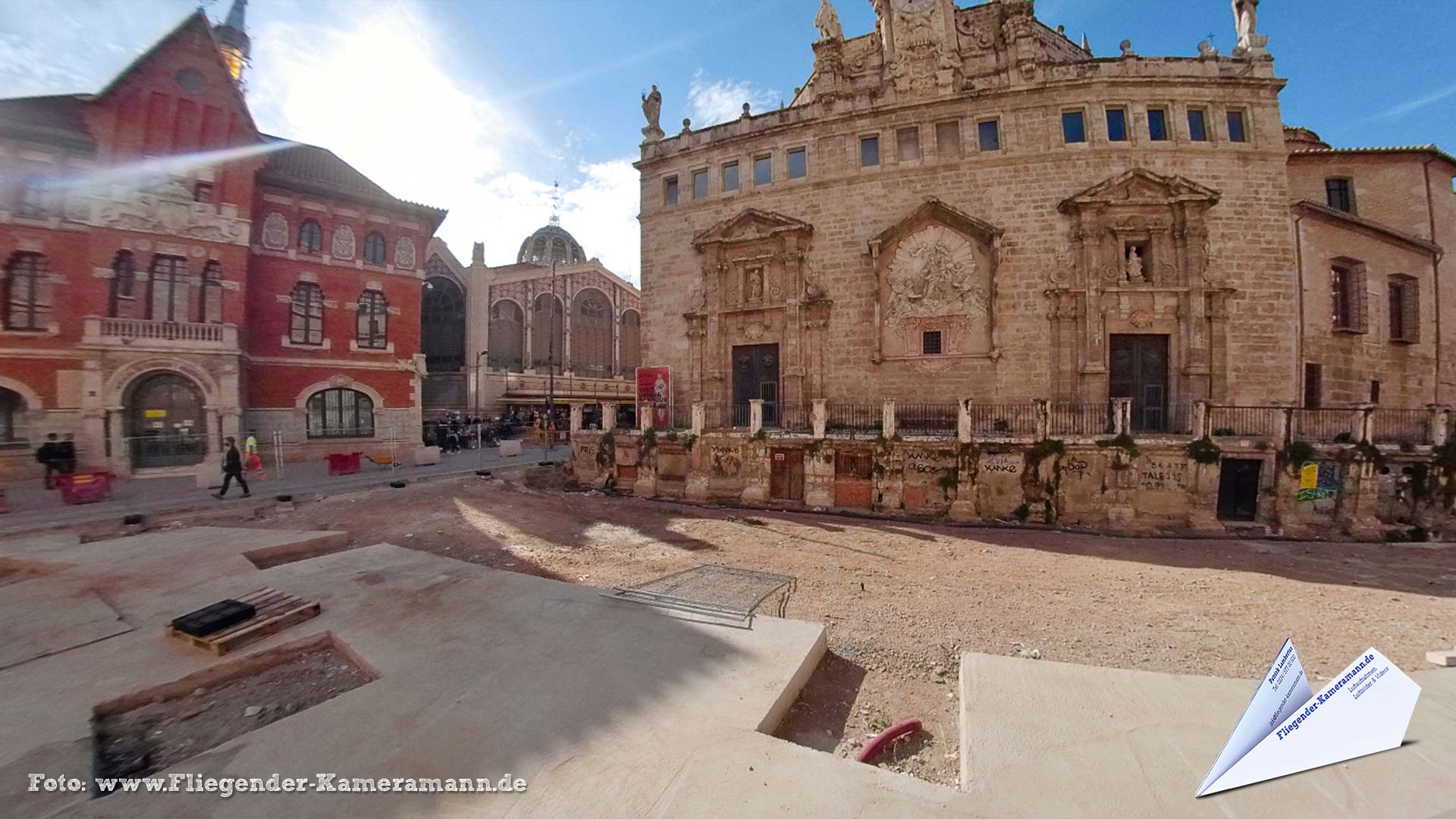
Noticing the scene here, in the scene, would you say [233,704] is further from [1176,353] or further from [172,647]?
[1176,353]

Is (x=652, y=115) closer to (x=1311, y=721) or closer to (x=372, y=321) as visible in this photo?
(x=372, y=321)

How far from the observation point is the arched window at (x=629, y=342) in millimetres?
40438

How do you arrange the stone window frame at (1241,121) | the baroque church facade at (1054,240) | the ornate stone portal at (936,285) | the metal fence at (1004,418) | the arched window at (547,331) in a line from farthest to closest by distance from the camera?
the arched window at (547,331) → the ornate stone portal at (936,285) → the stone window frame at (1241,121) → the baroque church facade at (1054,240) → the metal fence at (1004,418)

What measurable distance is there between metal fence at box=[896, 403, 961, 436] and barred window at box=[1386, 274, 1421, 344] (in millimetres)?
15725

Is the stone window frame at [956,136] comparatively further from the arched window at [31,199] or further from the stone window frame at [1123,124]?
the arched window at [31,199]

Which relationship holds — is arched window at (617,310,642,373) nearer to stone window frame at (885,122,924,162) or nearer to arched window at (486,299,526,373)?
arched window at (486,299,526,373)

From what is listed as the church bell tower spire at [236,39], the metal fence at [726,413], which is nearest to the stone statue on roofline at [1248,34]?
the metal fence at [726,413]

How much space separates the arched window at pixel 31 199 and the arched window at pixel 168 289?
2652mm

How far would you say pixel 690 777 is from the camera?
2680mm

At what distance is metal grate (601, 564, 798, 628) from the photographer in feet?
16.1

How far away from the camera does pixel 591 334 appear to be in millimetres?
38406

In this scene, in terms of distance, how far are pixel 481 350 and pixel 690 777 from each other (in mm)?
33258

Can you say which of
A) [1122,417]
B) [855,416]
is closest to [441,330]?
[855,416]

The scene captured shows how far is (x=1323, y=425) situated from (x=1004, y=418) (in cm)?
791
